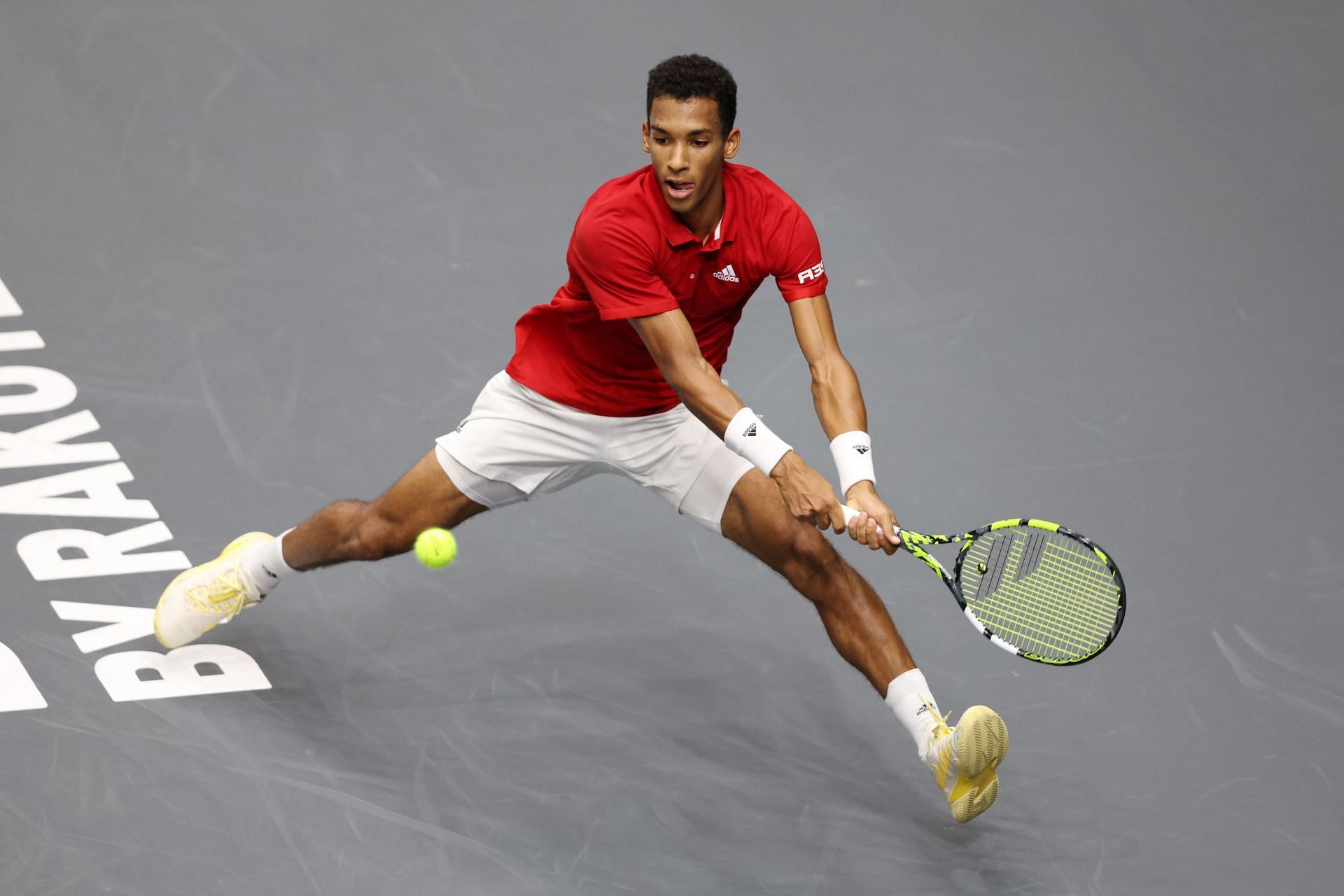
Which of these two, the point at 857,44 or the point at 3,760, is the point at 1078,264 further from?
the point at 3,760

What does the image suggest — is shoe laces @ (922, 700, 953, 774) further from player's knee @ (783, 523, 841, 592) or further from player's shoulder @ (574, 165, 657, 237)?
player's shoulder @ (574, 165, 657, 237)

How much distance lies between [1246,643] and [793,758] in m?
1.57

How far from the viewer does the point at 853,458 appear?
4008mm

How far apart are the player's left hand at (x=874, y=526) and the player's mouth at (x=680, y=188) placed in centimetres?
89

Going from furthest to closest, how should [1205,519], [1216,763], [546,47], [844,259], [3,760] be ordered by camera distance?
[546,47] < [844,259] < [1205,519] < [1216,763] < [3,760]

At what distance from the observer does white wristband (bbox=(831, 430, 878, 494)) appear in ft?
13.1

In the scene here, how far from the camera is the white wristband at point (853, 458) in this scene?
3.98 meters

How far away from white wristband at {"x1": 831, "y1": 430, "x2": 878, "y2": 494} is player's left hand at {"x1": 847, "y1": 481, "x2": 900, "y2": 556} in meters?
0.08

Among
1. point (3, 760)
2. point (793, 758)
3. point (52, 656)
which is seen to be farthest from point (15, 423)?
point (793, 758)

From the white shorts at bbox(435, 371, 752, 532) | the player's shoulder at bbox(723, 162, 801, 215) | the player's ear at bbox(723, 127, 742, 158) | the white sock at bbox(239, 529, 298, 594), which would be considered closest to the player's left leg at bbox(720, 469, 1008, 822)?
the white shorts at bbox(435, 371, 752, 532)

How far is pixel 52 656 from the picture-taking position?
4633 mm

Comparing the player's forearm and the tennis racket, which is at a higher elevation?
the player's forearm

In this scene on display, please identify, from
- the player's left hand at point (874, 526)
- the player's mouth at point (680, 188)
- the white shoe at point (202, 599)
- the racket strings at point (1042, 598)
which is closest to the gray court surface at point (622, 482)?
the white shoe at point (202, 599)

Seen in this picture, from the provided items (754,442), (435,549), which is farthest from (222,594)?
(754,442)
